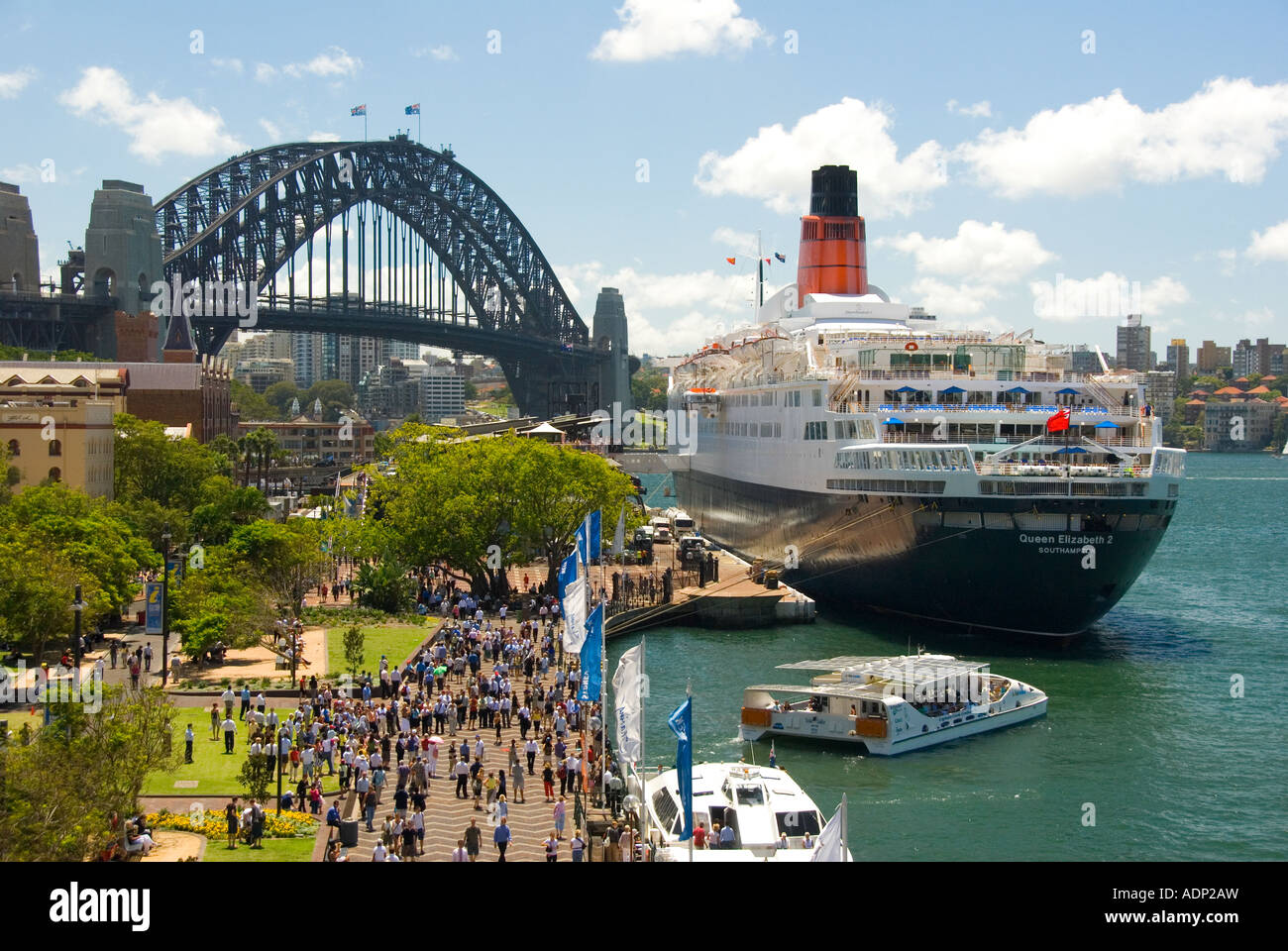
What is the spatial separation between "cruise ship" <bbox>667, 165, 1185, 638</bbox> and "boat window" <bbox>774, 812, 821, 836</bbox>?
67.4ft

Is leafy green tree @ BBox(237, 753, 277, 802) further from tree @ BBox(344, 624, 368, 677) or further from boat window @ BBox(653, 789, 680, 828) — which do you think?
tree @ BBox(344, 624, 368, 677)

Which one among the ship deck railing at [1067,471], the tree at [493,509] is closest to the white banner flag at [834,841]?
the ship deck railing at [1067,471]

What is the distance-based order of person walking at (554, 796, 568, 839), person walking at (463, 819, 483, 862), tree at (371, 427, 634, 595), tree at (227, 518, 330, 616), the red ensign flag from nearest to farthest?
person walking at (463, 819, 483, 862), person walking at (554, 796, 568, 839), tree at (227, 518, 330, 616), the red ensign flag, tree at (371, 427, 634, 595)

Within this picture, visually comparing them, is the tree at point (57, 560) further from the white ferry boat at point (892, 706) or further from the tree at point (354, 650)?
the white ferry boat at point (892, 706)

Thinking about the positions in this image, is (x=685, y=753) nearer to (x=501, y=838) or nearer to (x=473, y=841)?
(x=501, y=838)

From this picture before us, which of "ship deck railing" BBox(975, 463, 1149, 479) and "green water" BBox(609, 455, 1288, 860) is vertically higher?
"ship deck railing" BBox(975, 463, 1149, 479)

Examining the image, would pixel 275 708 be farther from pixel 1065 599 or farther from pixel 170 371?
pixel 170 371

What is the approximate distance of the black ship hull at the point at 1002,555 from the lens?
144 feet

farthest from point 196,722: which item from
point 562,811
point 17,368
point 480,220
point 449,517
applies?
point 480,220

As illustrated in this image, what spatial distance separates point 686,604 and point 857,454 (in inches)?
345

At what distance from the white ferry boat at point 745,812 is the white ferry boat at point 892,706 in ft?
25.2

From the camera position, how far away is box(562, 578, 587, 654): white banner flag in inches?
1061

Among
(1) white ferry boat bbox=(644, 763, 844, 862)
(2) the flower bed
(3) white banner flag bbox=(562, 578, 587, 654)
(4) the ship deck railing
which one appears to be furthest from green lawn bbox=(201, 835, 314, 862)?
(4) the ship deck railing
